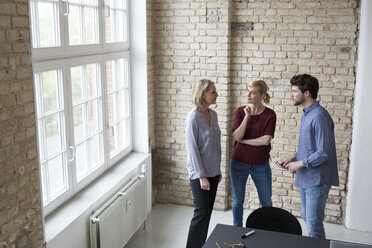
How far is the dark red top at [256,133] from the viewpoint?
434 cm

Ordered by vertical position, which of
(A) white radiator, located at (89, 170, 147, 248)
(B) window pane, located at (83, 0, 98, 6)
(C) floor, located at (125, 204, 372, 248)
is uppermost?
(B) window pane, located at (83, 0, 98, 6)

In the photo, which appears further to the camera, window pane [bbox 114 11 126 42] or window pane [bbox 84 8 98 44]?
window pane [bbox 114 11 126 42]

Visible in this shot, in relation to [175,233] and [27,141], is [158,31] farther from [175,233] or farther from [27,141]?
[27,141]

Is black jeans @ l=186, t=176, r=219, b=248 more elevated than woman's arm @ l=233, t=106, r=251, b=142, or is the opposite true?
woman's arm @ l=233, t=106, r=251, b=142

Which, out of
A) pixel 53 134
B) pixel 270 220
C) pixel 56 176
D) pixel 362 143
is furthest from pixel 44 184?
pixel 362 143

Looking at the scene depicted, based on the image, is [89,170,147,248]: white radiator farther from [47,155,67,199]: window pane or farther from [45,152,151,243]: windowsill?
[47,155,67,199]: window pane

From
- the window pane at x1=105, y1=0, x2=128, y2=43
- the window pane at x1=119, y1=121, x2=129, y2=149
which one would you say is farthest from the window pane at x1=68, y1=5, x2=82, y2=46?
the window pane at x1=119, y1=121, x2=129, y2=149

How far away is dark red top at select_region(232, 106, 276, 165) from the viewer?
14.2 feet

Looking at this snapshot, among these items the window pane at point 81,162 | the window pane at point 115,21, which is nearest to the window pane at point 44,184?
the window pane at point 81,162

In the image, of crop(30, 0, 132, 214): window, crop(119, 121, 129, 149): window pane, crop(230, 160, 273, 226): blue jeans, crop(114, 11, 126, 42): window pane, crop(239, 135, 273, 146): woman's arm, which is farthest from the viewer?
crop(119, 121, 129, 149): window pane

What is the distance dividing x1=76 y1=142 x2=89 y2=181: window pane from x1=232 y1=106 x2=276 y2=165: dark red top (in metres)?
1.57

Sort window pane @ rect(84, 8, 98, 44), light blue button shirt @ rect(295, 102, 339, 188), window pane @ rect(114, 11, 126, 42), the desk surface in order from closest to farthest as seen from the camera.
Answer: the desk surface → light blue button shirt @ rect(295, 102, 339, 188) → window pane @ rect(84, 8, 98, 44) → window pane @ rect(114, 11, 126, 42)

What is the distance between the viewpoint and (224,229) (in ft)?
10.7

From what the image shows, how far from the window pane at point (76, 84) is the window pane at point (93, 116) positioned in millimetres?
224
